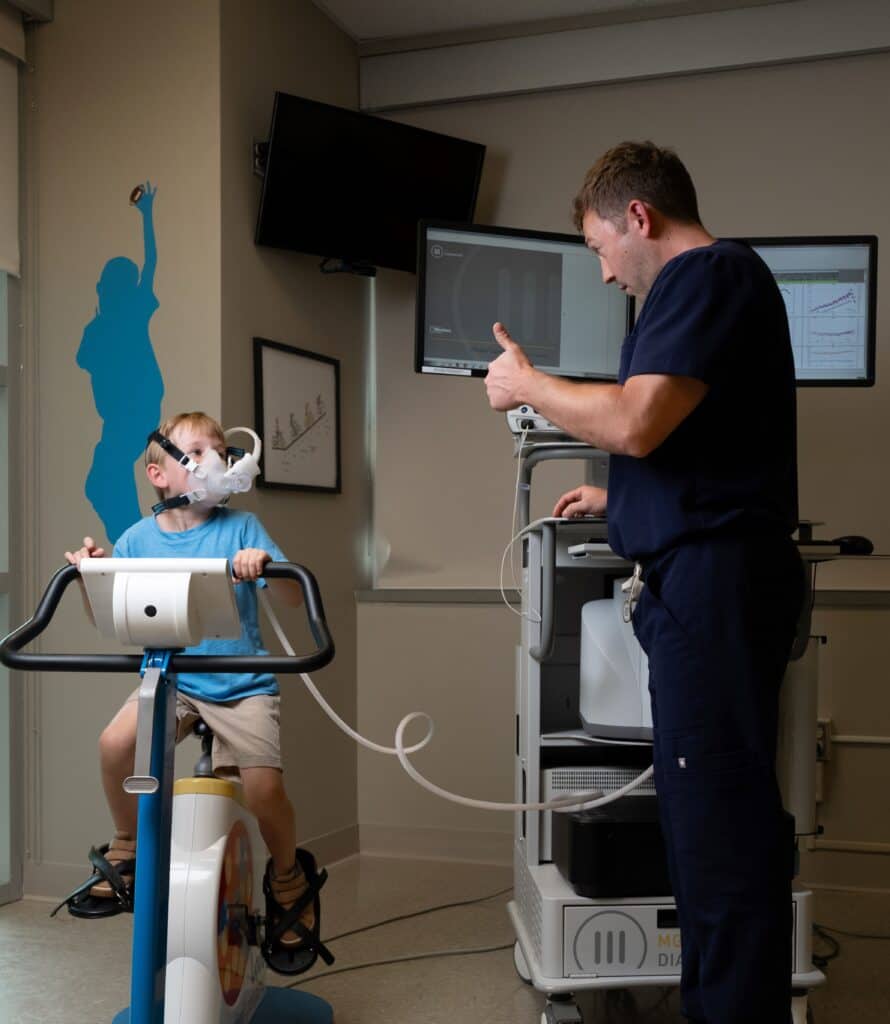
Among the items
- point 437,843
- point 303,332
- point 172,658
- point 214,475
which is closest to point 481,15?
point 303,332

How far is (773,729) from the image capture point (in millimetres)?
1623

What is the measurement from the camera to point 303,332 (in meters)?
3.58

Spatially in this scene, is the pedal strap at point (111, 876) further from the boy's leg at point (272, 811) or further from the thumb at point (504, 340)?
the thumb at point (504, 340)

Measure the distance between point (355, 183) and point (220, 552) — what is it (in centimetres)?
161

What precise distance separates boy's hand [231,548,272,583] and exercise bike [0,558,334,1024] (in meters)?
0.02

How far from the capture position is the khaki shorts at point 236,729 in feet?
7.02

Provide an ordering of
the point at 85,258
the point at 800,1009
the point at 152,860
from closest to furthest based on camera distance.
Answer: the point at 152,860
the point at 800,1009
the point at 85,258

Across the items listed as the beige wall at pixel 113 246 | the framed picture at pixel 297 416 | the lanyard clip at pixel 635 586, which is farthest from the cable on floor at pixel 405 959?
the framed picture at pixel 297 416

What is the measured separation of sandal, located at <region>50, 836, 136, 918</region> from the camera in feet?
5.97

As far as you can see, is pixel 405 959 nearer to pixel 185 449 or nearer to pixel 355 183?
pixel 185 449

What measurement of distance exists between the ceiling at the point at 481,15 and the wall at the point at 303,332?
11cm

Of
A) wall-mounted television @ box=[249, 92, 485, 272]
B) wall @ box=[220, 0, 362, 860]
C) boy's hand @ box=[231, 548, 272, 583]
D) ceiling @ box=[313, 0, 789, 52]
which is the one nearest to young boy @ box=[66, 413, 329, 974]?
boy's hand @ box=[231, 548, 272, 583]

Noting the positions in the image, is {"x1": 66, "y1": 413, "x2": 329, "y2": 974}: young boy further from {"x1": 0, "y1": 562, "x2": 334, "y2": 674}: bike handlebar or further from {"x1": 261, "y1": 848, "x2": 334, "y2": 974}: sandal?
{"x1": 0, "y1": 562, "x2": 334, "y2": 674}: bike handlebar

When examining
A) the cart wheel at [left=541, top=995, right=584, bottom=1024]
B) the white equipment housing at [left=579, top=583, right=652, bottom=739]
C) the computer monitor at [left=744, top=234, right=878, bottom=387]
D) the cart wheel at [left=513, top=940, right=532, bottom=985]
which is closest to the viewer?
the cart wheel at [left=541, top=995, right=584, bottom=1024]
